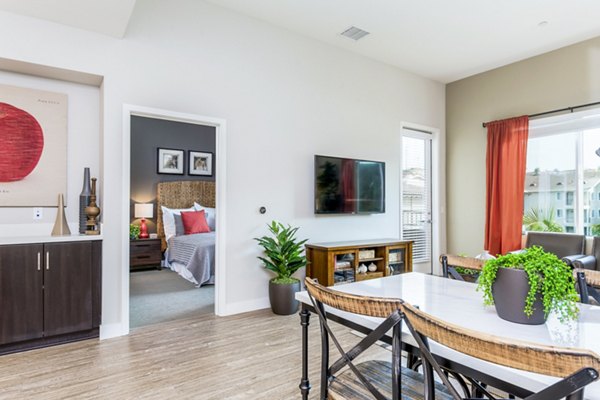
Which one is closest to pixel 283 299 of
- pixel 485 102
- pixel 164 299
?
pixel 164 299

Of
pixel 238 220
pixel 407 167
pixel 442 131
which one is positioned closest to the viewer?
pixel 238 220

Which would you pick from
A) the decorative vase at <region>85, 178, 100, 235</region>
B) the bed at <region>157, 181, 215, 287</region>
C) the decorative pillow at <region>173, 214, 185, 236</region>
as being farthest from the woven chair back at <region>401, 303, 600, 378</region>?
the decorative pillow at <region>173, 214, 185, 236</region>

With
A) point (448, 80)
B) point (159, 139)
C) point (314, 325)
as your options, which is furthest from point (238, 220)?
point (448, 80)

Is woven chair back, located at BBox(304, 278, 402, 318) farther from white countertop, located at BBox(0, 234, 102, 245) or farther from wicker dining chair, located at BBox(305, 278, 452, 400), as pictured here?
white countertop, located at BBox(0, 234, 102, 245)

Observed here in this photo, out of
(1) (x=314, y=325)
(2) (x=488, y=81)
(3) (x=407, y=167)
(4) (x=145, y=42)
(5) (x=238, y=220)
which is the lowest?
(1) (x=314, y=325)

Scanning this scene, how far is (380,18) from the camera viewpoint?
4020 mm

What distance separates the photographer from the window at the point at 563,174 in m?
4.61

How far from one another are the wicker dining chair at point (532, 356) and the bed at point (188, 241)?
14.6ft

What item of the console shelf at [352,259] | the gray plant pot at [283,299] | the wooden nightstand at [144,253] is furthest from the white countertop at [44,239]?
the wooden nightstand at [144,253]

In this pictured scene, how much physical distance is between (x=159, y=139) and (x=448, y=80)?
5293 millimetres

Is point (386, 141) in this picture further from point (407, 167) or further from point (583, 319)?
point (583, 319)

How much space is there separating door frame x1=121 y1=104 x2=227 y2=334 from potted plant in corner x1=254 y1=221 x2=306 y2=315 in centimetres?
46

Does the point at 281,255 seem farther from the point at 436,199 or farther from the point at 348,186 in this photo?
the point at 436,199

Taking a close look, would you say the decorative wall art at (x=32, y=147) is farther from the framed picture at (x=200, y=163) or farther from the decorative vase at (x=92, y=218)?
the framed picture at (x=200, y=163)
